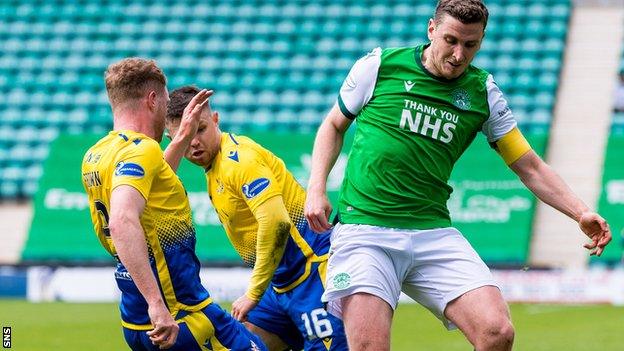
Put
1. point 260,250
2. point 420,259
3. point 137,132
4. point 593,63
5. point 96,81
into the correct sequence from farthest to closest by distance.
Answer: point 96,81 < point 593,63 < point 260,250 < point 420,259 < point 137,132

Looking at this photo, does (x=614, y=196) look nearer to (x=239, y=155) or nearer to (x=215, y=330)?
(x=239, y=155)

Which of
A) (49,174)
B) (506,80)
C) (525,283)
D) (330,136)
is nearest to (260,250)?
(330,136)

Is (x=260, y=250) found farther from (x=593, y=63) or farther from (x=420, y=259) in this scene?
(x=593, y=63)

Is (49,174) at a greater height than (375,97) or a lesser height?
lesser

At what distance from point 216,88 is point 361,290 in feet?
53.7

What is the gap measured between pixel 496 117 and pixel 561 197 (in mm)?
491

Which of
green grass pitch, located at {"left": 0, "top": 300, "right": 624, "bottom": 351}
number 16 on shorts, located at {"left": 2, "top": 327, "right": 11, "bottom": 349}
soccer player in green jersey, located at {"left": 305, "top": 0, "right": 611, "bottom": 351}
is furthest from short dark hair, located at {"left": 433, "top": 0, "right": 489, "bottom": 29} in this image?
green grass pitch, located at {"left": 0, "top": 300, "right": 624, "bottom": 351}

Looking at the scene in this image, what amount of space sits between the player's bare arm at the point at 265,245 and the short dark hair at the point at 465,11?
1299mm

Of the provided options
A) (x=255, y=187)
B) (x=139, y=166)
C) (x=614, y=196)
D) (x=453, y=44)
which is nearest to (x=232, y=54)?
(x=614, y=196)

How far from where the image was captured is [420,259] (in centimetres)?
554

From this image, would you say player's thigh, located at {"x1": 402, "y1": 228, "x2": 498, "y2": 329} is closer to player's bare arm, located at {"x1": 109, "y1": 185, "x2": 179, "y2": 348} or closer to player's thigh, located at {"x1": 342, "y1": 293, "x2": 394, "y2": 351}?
player's thigh, located at {"x1": 342, "y1": 293, "x2": 394, "y2": 351}

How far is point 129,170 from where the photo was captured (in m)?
4.89

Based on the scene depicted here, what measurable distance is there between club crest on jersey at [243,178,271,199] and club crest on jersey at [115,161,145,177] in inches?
48.1

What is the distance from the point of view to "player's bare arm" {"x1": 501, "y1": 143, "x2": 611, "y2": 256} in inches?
220
